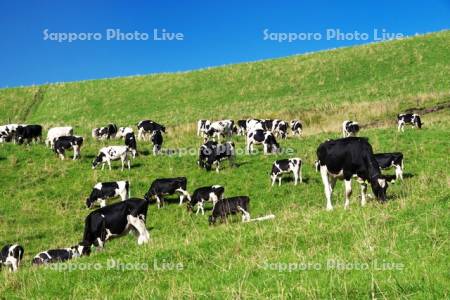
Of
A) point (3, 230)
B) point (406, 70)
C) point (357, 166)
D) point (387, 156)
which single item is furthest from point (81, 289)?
point (406, 70)

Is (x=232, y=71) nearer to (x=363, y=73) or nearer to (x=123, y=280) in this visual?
(x=363, y=73)

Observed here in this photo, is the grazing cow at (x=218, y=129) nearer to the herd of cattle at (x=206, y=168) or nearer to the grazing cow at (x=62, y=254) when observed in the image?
the herd of cattle at (x=206, y=168)

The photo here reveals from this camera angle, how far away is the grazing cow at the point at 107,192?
78.0 ft

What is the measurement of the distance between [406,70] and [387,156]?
44917 millimetres

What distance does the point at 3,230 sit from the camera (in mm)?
21625

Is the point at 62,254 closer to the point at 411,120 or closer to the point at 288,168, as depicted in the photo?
the point at 288,168

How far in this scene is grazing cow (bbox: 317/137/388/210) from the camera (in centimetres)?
1433

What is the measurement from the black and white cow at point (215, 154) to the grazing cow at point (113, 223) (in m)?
11.7

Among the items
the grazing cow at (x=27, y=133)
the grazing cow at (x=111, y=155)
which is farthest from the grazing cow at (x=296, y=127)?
the grazing cow at (x=27, y=133)

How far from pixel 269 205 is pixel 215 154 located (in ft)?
22.7

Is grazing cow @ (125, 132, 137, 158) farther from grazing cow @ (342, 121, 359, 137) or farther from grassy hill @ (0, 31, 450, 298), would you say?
grazing cow @ (342, 121, 359, 137)

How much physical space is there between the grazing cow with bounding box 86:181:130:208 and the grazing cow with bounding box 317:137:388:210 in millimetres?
11607

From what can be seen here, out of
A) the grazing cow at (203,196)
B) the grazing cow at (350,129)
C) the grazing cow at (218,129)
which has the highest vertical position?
the grazing cow at (218,129)

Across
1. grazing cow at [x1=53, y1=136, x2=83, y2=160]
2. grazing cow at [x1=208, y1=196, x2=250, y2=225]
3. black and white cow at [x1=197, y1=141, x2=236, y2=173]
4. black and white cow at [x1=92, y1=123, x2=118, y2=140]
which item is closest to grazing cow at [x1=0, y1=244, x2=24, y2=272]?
grazing cow at [x1=208, y1=196, x2=250, y2=225]
